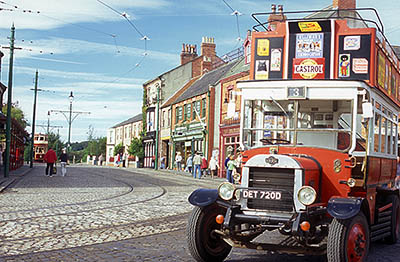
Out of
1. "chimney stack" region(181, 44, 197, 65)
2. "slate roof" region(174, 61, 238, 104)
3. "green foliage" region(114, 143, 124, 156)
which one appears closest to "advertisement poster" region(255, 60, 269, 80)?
"slate roof" region(174, 61, 238, 104)

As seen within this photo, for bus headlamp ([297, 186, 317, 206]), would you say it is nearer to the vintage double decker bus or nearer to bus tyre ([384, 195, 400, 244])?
the vintage double decker bus

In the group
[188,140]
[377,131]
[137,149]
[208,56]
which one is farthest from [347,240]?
[137,149]

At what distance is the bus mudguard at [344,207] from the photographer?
5.76 meters

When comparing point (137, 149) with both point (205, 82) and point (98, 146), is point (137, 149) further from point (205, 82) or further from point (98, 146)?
point (98, 146)

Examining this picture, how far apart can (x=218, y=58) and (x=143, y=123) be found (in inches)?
525

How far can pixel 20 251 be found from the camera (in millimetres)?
7297

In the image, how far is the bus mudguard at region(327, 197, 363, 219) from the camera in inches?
227

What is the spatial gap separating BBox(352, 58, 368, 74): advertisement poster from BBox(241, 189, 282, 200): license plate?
253 centimetres

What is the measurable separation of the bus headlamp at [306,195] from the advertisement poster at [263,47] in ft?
9.35

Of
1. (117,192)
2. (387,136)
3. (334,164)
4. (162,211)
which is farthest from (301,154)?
(117,192)

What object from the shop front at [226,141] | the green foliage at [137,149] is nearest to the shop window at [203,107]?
the shop front at [226,141]

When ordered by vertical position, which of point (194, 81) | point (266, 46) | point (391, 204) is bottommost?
point (391, 204)

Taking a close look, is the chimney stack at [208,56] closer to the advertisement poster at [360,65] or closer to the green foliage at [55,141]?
the advertisement poster at [360,65]

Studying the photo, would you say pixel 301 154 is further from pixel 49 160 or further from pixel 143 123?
pixel 143 123
